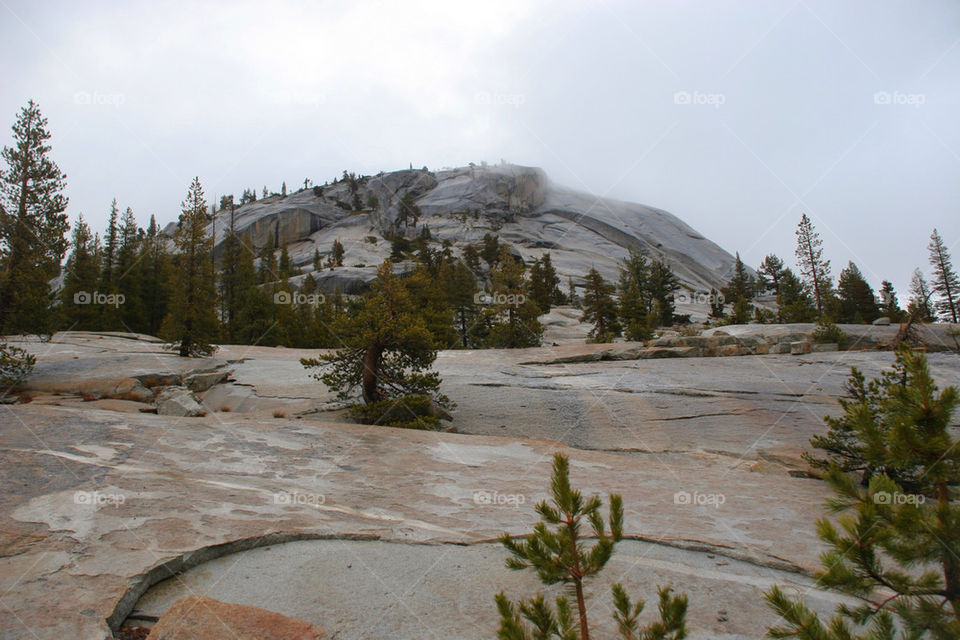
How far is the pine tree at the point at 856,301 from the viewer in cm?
4581

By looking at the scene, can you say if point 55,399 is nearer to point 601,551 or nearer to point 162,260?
point 601,551

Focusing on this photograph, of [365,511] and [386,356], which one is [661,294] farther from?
[365,511]

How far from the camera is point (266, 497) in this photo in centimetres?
568

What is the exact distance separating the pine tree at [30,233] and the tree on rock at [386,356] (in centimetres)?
1135

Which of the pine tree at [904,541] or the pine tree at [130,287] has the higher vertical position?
the pine tree at [130,287]

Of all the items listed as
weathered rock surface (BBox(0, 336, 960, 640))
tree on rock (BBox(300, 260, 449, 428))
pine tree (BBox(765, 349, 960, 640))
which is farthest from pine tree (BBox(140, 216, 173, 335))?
pine tree (BBox(765, 349, 960, 640))

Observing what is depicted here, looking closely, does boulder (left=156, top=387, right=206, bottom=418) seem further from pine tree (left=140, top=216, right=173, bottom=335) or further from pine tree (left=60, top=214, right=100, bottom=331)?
pine tree (left=140, top=216, right=173, bottom=335)

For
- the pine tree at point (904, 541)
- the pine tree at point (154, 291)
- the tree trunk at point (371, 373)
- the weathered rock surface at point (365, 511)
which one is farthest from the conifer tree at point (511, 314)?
the pine tree at point (154, 291)

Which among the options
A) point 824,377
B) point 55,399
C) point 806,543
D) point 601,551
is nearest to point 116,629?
point 601,551

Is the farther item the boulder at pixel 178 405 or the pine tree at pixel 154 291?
the pine tree at pixel 154 291

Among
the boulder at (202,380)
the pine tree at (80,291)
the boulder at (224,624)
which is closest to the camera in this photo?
the boulder at (224,624)

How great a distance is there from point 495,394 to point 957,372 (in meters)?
16.4

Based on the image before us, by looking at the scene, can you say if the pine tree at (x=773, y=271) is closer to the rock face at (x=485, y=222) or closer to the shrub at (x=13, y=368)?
the rock face at (x=485, y=222)

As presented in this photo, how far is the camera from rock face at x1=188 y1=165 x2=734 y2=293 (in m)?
91.4
